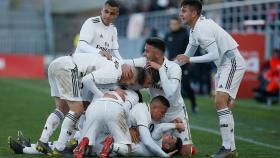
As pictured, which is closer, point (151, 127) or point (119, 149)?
point (119, 149)

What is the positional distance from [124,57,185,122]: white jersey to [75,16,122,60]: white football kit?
3.39 feet

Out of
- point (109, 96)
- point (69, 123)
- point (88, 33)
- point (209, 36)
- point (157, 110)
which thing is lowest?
point (69, 123)

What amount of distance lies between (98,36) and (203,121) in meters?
4.87

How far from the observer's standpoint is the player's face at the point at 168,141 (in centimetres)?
1048

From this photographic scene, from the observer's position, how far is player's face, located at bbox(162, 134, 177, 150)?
10.5m

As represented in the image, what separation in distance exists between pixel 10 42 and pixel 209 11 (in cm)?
1506

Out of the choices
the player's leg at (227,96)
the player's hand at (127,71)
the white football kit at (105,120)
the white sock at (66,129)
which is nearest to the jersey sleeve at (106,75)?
the player's hand at (127,71)

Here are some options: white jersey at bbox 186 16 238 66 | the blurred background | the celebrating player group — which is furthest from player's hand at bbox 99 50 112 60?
the blurred background

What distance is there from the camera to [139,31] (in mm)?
30797

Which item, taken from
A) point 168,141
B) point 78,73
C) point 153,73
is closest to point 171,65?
point 153,73

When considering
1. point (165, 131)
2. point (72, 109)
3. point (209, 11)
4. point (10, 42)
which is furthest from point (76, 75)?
point (10, 42)

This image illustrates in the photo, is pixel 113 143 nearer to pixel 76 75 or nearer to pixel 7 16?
pixel 76 75

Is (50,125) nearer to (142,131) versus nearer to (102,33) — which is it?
(142,131)

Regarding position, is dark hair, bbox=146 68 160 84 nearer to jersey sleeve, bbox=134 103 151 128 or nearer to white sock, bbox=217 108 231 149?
jersey sleeve, bbox=134 103 151 128
